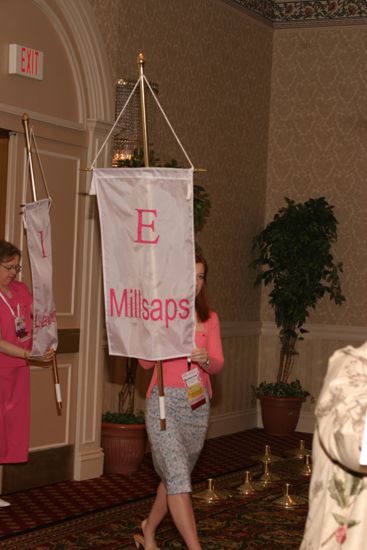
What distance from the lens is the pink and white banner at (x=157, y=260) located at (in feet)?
15.8

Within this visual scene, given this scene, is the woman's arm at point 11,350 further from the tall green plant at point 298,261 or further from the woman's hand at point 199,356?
the tall green plant at point 298,261

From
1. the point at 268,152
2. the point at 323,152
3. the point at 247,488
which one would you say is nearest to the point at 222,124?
the point at 268,152

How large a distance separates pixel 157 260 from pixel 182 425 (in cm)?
76

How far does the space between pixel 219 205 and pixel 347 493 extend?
7.52 meters

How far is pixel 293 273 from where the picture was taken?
→ 10.2 meters

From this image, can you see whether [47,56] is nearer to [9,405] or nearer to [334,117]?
[9,405]

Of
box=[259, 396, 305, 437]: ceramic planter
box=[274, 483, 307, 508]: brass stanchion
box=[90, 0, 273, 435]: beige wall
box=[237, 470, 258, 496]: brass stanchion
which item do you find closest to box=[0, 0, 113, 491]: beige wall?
box=[90, 0, 273, 435]: beige wall

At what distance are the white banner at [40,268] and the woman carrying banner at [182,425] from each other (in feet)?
5.13

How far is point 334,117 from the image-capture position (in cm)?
1055

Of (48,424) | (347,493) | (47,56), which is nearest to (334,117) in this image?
(47,56)

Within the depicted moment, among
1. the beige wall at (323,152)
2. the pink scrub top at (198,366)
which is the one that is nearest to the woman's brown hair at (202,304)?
the pink scrub top at (198,366)

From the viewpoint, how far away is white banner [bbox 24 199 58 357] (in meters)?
6.38

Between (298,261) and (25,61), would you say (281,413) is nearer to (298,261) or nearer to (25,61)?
(298,261)

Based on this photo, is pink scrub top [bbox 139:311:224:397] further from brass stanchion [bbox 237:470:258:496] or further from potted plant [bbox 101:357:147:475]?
potted plant [bbox 101:357:147:475]
